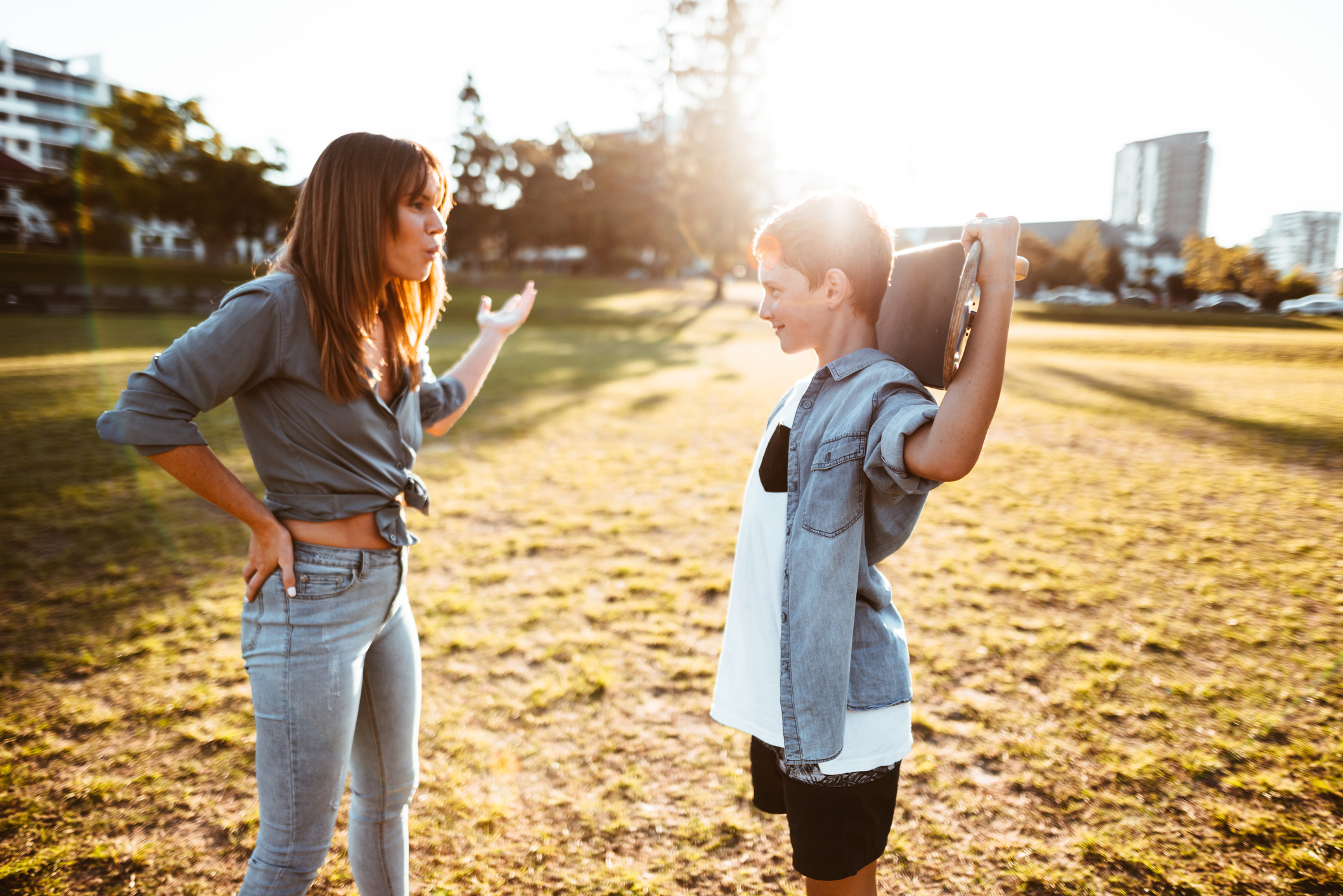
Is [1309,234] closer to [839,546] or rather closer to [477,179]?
[839,546]

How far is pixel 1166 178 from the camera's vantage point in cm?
2570

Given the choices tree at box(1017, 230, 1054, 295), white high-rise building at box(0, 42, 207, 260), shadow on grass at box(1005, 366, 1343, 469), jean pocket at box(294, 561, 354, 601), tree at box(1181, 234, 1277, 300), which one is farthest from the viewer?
white high-rise building at box(0, 42, 207, 260)

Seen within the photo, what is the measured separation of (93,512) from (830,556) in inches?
283

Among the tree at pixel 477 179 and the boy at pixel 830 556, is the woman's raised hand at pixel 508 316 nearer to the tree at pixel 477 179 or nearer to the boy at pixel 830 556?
the boy at pixel 830 556

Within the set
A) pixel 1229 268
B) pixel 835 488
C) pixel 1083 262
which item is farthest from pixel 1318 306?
pixel 1083 262

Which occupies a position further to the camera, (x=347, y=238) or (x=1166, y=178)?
(x=1166, y=178)

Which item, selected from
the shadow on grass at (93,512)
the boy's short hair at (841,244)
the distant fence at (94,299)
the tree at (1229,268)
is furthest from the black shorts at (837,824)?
the tree at (1229,268)

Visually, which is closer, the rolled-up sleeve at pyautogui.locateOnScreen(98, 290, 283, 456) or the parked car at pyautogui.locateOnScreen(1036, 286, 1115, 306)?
the rolled-up sleeve at pyautogui.locateOnScreen(98, 290, 283, 456)

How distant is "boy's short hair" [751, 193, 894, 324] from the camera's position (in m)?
1.53

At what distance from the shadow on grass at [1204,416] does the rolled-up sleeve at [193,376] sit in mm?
10595

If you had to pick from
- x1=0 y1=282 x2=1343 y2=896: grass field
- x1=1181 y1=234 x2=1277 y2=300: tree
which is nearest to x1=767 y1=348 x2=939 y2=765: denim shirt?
x1=0 y1=282 x2=1343 y2=896: grass field

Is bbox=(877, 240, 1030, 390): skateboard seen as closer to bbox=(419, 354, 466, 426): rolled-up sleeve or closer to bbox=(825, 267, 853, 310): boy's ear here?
bbox=(825, 267, 853, 310): boy's ear

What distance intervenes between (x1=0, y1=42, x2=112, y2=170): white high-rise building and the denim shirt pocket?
9990 cm

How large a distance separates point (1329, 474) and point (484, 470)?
9277 millimetres
